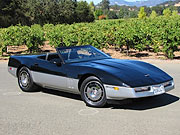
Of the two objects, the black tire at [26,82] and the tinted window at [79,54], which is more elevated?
the tinted window at [79,54]

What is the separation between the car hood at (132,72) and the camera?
18.1 ft

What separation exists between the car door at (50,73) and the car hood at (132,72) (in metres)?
0.70

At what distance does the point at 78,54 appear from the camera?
6.83 metres

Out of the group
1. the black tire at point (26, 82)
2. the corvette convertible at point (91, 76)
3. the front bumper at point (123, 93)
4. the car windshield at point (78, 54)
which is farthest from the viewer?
the black tire at point (26, 82)

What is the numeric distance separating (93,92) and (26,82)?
91.2 inches

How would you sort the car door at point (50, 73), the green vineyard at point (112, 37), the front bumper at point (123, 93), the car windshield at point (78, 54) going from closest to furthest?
the front bumper at point (123, 93), the car door at point (50, 73), the car windshield at point (78, 54), the green vineyard at point (112, 37)

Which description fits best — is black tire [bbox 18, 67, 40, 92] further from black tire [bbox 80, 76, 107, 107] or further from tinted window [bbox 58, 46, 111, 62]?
black tire [bbox 80, 76, 107, 107]

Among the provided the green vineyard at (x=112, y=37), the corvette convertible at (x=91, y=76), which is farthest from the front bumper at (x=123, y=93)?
the green vineyard at (x=112, y=37)

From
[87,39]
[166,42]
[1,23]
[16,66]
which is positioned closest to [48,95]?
[16,66]

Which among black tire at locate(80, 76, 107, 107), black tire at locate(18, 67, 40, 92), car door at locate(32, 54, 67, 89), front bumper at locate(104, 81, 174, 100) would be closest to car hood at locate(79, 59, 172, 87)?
front bumper at locate(104, 81, 174, 100)

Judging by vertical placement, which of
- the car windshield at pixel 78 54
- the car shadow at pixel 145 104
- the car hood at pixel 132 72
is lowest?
the car shadow at pixel 145 104

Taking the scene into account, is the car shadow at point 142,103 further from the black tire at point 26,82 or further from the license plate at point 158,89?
the black tire at point 26,82

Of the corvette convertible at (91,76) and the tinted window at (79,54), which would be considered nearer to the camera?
the corvette convertible at (91,76)

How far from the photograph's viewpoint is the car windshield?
6645mm
